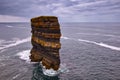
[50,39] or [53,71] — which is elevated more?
[50,39]

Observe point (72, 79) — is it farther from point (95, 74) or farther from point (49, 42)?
point (49, 42)

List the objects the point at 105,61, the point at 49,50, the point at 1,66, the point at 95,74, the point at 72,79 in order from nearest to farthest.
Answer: the point at 72,79
the point at 95,74
the point at 49,50
the point at 1,66
the point at 105,61

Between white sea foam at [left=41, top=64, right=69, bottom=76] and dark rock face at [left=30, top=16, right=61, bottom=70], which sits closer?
white sea foam at [left=41, top=64, right=69, bottom=76]

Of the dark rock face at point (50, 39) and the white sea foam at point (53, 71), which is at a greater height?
the dark rock face at point (50, 39)

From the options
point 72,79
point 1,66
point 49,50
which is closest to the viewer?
point 72,79

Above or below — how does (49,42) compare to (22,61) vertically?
above

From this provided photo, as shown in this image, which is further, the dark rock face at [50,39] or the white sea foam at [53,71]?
the dark rock face at [50,39]

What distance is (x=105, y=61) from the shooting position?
5291 cm

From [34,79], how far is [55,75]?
237 inches

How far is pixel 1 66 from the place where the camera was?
4966cm

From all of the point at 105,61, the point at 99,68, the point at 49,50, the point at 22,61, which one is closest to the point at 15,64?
the point at 22,61

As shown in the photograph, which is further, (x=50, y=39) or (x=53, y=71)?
(x=50, y=39)

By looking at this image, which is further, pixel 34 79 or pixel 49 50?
pixel 49 50

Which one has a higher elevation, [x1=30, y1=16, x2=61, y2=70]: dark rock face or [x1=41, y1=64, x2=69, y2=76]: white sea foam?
[x1=30, y1=16, x2=61, y2=70]: dark rock face
